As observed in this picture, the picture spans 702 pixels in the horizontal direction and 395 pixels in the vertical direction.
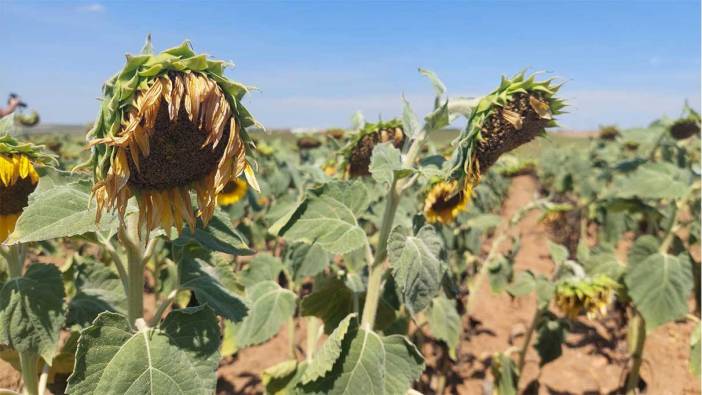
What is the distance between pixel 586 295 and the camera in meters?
2.65

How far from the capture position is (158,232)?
1229 millimetres

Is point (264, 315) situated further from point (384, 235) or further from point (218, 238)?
point (218, 238)

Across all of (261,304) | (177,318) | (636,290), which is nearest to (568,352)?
(636,290)

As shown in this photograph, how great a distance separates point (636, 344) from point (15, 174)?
3357 millimetres

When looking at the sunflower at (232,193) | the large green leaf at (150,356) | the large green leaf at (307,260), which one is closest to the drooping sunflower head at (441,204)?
the large green leaf at (307,260)

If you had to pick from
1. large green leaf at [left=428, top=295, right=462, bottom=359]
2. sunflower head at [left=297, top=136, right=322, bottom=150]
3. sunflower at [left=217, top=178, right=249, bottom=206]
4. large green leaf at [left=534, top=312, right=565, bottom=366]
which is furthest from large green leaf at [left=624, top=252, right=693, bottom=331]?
sunflower head at [left=297, top=136, right=322, bottom=150]

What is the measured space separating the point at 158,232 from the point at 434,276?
2.66 ft

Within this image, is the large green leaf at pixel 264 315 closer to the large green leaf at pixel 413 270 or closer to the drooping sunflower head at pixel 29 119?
the large green leaf at pixel 413 270

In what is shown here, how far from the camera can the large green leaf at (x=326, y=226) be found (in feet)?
5.43

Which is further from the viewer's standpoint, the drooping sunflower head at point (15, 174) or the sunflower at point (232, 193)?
the sunflower at point (232, 193)

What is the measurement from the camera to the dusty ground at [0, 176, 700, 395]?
144 inches

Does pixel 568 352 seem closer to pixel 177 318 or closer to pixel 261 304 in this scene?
pixel 261 304

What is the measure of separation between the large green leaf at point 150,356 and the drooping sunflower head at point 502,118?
2.54 ft

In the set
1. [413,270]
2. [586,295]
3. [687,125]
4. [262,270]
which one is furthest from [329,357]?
[687,125]
